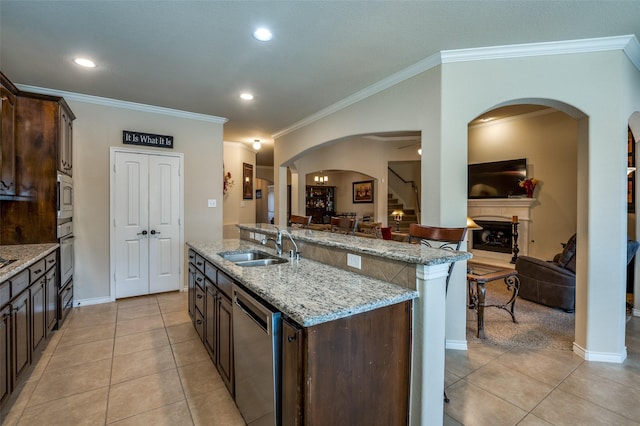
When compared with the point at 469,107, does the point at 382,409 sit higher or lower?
lower

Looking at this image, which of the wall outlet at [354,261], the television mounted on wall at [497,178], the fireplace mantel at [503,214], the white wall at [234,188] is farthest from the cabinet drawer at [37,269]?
the television mounted on wall at [497,178]

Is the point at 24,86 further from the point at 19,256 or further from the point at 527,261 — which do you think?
the point at 527,261

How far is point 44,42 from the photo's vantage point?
257 cm

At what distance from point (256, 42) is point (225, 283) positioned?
2.00 metres

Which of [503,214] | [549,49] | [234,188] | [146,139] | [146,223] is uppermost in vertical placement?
[549,49]

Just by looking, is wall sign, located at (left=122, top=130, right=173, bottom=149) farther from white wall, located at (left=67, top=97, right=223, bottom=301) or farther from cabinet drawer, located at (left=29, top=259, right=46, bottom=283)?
cabinet drawer, located at (left=29, top=259, right=46, bottom=283)

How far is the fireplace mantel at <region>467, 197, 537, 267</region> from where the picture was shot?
5.76 meters

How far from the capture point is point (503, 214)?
607 centimetres

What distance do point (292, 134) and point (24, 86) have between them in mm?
3485

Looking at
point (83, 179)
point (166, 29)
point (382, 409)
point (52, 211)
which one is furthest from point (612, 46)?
point (83, 179)

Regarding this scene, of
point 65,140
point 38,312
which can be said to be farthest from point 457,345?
point 65,140

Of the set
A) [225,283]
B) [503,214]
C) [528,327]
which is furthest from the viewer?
[503,214]

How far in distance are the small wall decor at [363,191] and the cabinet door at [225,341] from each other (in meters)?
9.86

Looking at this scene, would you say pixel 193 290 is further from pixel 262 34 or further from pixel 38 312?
pixel 262 34
